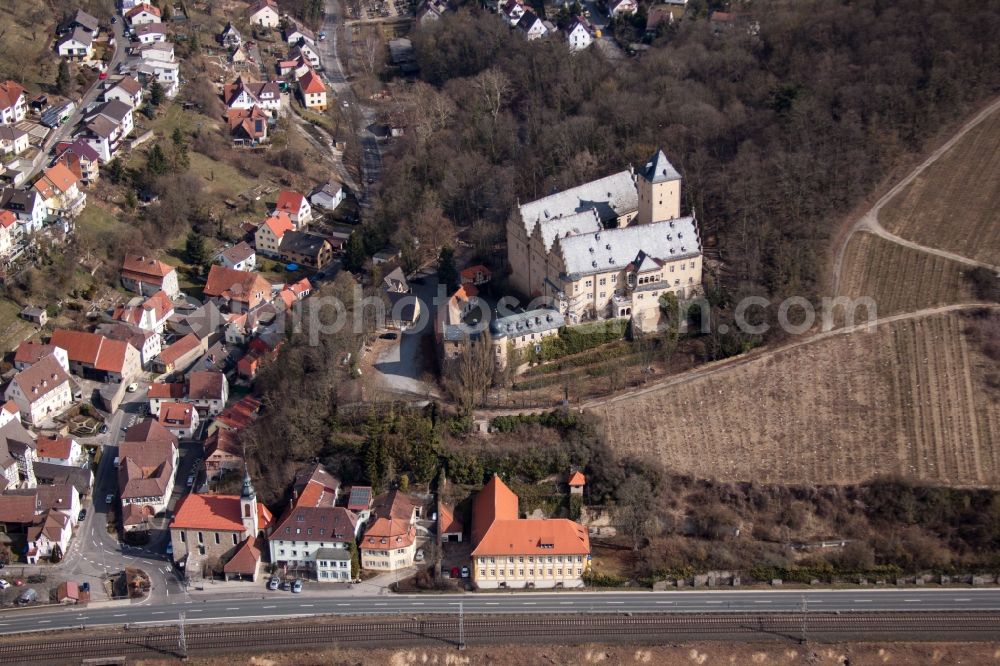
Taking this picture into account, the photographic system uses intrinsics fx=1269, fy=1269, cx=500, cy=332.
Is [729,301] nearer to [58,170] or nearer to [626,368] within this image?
[626,368]

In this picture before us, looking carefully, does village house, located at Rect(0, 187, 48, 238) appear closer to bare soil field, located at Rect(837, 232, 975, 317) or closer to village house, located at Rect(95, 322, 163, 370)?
village house, located at Rect(95, 322, 163, 370)

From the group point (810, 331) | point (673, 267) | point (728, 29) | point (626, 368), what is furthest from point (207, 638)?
point (728, 29)

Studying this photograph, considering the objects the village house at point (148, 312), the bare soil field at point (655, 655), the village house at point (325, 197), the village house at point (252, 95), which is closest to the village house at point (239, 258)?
the village house at point (148, 312)

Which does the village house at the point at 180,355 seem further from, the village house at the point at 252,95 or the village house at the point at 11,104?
the village house at the point at 252,95

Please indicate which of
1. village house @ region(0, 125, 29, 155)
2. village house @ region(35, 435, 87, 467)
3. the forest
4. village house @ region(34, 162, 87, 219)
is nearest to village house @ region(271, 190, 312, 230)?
the forest

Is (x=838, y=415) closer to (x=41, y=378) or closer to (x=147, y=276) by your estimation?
(x=41, y=378)
